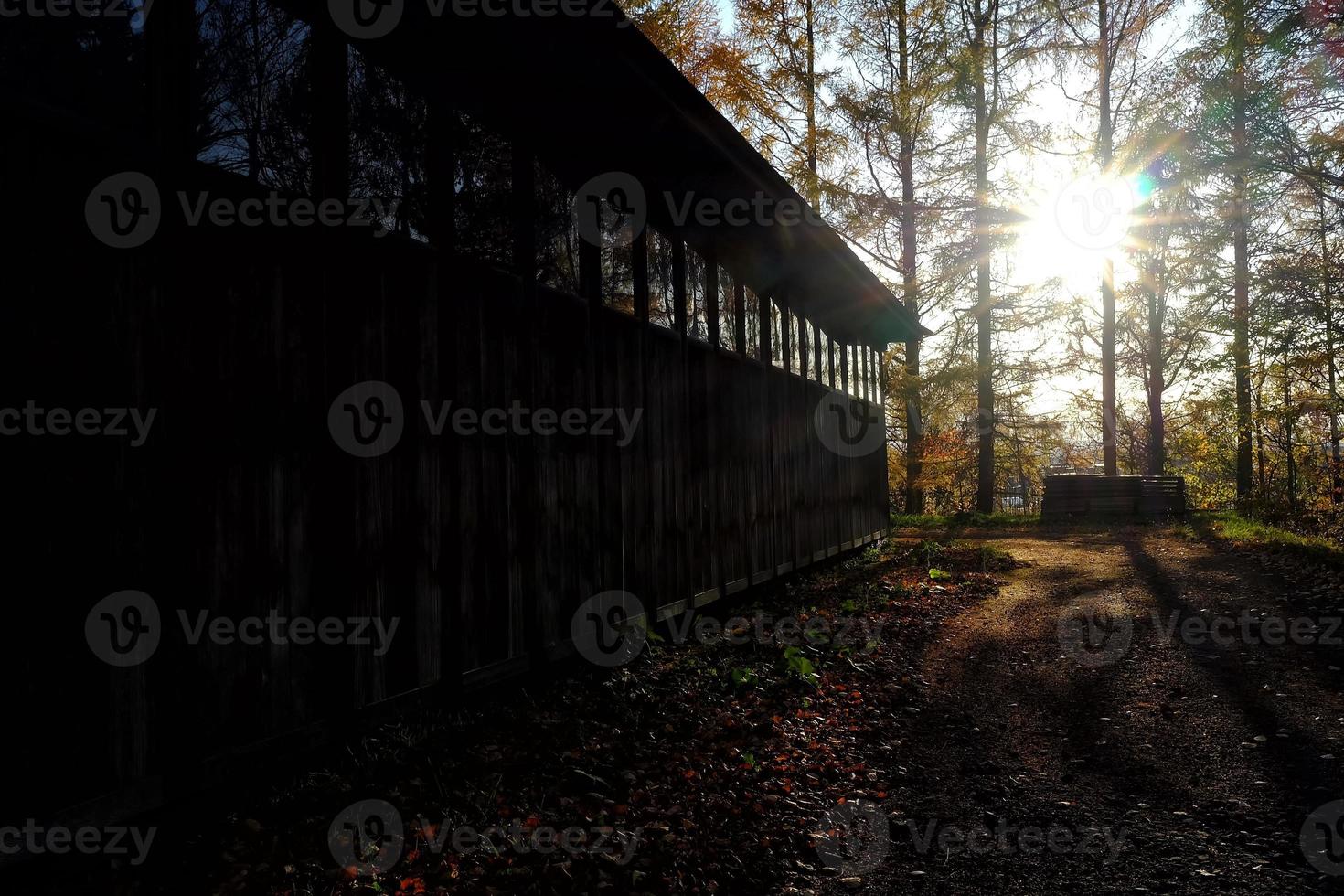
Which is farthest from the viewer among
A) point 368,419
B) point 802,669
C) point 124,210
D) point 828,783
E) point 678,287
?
point 678,287

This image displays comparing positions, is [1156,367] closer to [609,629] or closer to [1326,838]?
[609,629]

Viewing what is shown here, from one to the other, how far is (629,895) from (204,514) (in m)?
2.36

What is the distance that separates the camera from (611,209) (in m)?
7.32

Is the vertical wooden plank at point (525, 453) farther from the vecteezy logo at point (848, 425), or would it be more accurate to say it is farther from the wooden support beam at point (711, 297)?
the vecteezy logo at point (848, 425)

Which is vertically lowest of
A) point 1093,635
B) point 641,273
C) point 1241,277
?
point 1093,635

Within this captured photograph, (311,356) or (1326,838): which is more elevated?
(311,356)

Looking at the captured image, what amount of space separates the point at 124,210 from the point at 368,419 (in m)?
1.50

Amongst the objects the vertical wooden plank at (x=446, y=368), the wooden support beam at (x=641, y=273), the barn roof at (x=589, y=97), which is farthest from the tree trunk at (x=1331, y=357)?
the vertical wooden plank at (x=446, y=368)

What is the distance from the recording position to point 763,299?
1116 cm

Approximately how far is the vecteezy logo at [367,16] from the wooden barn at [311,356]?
0.07 ft

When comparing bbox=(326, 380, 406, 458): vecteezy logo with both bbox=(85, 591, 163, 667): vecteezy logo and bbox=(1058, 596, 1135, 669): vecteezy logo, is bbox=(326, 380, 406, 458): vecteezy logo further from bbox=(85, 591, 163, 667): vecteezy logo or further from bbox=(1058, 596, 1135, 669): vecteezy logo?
bbox=(1058, 596, 1135, 669): vecteezy logo

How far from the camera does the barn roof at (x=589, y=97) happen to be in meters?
5.19

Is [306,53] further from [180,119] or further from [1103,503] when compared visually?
[1103,503]

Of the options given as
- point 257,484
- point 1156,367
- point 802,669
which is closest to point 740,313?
point 802,669
